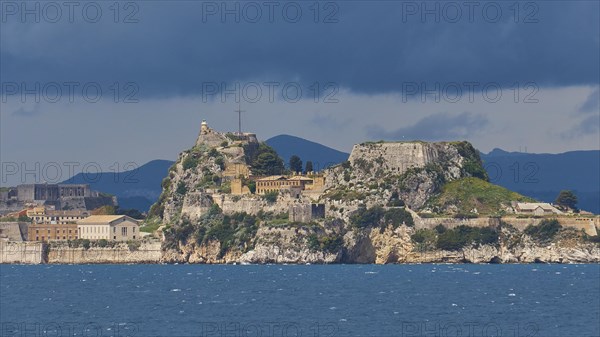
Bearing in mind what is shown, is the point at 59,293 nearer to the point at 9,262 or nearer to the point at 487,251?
the point at 487,251

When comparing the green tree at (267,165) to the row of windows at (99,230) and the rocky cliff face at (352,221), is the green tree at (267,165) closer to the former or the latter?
the rocky cliff face at (352,221)

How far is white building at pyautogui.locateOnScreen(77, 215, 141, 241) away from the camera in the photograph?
187 meters

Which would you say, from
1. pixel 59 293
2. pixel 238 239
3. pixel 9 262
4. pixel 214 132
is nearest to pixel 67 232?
pixel 9 262

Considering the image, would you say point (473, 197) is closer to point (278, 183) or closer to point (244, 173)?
point (278, 183)

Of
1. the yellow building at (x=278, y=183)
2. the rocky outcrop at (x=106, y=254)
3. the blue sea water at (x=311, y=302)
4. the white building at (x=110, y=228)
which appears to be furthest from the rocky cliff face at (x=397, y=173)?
the white building at (x=110, y=228)

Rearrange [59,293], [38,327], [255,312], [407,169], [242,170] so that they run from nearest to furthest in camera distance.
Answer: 1. [38,327]
2. [255,312]
3. [59,293]
4. [407,169]
5. [242,170]

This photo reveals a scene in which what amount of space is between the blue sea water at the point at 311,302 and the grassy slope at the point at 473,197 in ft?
38.2

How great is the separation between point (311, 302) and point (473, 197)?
221 ft

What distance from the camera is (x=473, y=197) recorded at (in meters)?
168

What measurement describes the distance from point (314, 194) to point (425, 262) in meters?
18.5

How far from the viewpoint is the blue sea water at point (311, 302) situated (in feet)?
269

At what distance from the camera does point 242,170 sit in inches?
7338

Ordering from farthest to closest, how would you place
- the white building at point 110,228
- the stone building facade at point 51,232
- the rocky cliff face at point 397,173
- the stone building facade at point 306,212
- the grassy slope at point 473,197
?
the stone building facade at point 51,232 → the white building at point 110,228 → the rocky cliff face at point 397,173 → the grassy slope at point 473,197 → the stone building facade at point 306,212

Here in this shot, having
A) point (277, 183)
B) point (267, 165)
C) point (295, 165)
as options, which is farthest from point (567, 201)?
point (267, 165)
